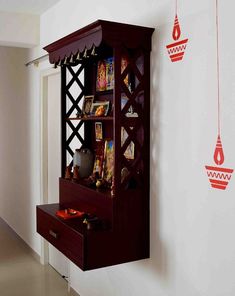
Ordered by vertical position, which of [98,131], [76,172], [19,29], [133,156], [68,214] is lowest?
[68,214]

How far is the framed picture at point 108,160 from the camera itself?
2.67 m

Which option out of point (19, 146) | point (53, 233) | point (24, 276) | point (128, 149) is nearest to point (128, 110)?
point (128, 149)

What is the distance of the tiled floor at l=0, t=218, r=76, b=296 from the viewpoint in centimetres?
359

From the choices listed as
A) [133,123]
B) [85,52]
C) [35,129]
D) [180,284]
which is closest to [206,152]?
[133,123]

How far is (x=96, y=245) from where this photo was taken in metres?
2.27

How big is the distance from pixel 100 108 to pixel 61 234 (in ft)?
2.79

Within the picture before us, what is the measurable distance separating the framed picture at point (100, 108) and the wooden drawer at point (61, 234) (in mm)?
730

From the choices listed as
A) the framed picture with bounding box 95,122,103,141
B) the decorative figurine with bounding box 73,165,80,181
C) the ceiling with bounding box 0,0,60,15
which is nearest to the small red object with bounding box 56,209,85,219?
the decorative figurine with bounding box 73,165,80,181

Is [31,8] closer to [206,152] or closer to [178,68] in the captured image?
[178,68]

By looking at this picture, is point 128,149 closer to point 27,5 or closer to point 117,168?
point 117,168

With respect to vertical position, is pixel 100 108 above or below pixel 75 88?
below

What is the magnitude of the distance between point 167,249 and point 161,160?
501 millimetres

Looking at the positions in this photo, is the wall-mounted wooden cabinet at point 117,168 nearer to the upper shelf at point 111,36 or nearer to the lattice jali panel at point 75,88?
the upper shelf at point 111,36

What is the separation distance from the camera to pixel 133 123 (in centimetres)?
238
